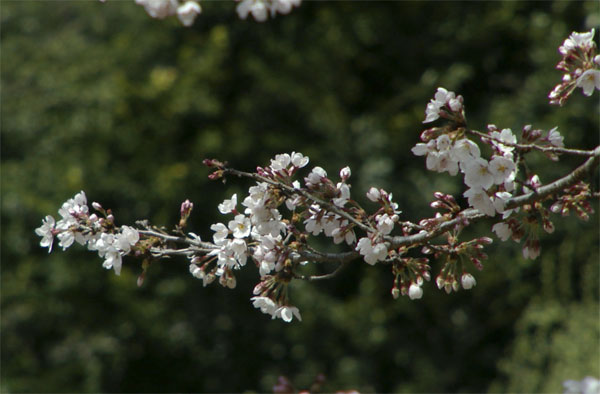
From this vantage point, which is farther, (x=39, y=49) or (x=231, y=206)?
(x=39, y=49)

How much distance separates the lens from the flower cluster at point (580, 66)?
121 cm

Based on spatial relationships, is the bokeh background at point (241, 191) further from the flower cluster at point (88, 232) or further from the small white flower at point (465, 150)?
the small white flower at point (465, 150)

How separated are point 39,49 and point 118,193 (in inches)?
55.7

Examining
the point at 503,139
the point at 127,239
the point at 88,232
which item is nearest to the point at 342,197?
the point at 503,139

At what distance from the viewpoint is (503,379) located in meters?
4.43

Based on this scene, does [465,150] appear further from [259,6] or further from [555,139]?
[259,6]

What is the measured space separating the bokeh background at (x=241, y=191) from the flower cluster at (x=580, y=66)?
9.73 ft

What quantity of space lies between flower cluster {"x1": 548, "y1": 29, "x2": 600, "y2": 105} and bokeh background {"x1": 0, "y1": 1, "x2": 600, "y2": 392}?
2.97 metres

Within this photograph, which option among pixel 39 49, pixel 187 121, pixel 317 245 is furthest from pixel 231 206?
pixel 39 49

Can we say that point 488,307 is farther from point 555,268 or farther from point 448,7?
point 448,7

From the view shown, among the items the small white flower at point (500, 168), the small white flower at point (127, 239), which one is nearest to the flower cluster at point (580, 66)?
the small white flower at point (500, 168)

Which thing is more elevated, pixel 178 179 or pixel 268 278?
pixel 178 179

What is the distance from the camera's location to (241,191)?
4184mm

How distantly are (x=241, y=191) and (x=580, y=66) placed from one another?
3045 mm
